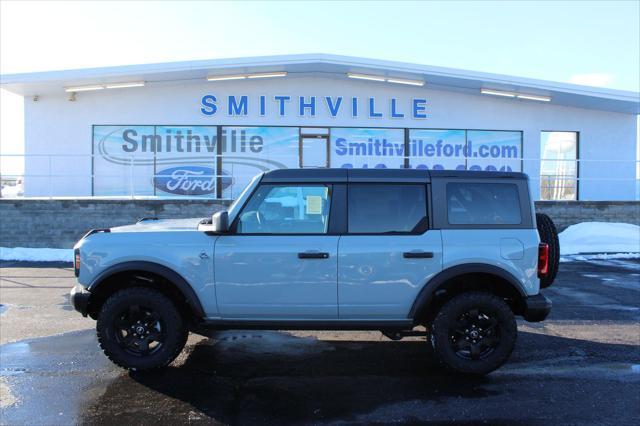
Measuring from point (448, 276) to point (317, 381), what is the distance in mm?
1475

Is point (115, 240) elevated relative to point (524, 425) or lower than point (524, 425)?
elevated

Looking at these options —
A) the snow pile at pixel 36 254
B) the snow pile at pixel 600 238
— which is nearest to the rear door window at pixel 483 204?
the snow pile at pixel 600 238

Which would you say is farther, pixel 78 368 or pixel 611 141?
pixel 611 141

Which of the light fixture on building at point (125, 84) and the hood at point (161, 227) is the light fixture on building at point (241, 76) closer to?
the light fixture on building at point (125, 84)

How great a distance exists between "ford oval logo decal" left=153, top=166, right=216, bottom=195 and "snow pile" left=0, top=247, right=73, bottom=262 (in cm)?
430

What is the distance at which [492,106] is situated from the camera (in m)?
17.1

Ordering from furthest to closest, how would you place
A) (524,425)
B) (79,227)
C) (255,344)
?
(79,227), (255,344), (524,425)

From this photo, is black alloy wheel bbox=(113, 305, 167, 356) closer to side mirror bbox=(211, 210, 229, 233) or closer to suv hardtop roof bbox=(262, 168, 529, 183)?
side mirror bbox=(211, 210, 229, 233)

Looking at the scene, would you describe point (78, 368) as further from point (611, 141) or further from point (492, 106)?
point (611, 141)

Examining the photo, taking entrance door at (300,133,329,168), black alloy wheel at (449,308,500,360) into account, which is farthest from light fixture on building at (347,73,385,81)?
black alloy wheel at (449,308,500,360)

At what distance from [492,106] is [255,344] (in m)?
14.1

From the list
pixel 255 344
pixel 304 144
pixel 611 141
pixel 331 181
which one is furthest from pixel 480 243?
pixel 611 141

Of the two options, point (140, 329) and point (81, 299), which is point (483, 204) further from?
point (81, 299)

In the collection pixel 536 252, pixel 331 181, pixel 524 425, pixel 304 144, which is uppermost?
pixel 304 144
